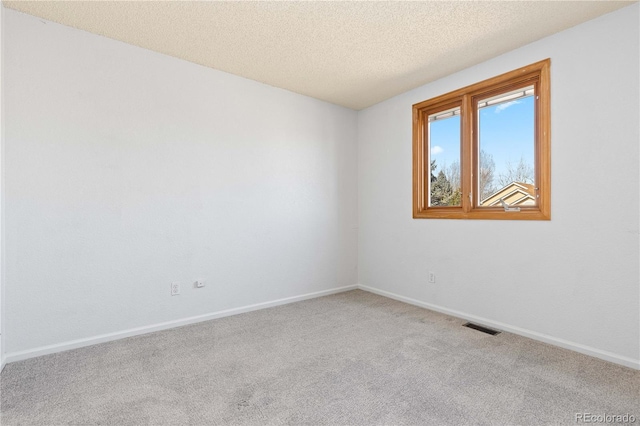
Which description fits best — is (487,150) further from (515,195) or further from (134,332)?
(134,332)

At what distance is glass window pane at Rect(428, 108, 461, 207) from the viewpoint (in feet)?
11.3

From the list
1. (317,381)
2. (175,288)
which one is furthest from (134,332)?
(317,381)

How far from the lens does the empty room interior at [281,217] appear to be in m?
1.94

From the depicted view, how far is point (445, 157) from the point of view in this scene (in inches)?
140

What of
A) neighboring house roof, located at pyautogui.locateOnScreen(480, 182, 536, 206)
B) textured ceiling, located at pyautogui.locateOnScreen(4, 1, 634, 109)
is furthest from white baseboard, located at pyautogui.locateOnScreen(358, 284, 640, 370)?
textured ceiling, located at pyautogui.locateOnScreen(4, 1, 634, 109)

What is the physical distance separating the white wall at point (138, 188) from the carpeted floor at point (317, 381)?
0.45 meters

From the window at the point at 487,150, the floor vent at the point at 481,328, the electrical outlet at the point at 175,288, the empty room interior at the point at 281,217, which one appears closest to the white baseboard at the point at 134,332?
the empty room interior at the point at 281,217

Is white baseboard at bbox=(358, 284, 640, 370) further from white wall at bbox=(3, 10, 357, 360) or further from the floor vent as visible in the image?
white wall at bbox=(3, 10, 357, 360)

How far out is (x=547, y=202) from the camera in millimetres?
2582

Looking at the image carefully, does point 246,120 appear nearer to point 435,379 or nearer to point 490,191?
point 490,191

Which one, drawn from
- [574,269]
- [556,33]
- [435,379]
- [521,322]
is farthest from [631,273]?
[556,33]

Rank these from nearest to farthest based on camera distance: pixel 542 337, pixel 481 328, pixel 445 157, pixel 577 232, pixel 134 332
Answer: pixel 577 232 → pixel 542 337 → pixel 134 332 → pixel 481 328 → pixel 445 157

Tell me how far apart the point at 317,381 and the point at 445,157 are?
2.69m

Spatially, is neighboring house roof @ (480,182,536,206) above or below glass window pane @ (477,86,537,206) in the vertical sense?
below
